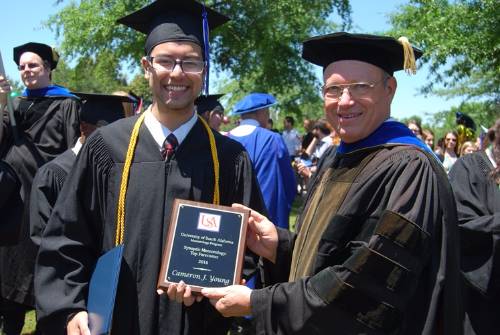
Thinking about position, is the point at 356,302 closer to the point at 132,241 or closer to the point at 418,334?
the point at 418,334

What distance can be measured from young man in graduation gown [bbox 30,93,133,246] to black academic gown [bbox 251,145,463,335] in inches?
81.6

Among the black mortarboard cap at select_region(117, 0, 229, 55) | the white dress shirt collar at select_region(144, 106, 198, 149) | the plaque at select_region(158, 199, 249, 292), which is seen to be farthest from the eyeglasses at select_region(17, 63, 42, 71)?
the plaque at select_region(158, 199, 249, 292)

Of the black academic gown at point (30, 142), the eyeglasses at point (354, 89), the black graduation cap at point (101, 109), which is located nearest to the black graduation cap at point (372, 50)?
the eyeglasses at point (354, 89)

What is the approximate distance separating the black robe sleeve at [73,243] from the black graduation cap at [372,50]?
1.13m

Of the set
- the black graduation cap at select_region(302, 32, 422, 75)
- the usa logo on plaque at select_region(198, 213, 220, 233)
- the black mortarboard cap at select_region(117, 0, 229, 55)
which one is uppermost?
the black mortarboard cap at select_region(117, 0, 229, 55)

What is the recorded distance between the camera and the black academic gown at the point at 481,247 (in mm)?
3863

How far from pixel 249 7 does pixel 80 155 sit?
1179cm

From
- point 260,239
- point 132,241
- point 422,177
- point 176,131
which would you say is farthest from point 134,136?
point 422,177

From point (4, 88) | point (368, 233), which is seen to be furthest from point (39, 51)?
point (368, 233)

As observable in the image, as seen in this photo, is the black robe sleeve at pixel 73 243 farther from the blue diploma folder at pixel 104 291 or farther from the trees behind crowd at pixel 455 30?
the trees behind crowd at pixel 455 30

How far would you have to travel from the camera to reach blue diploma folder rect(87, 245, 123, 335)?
7.85 ft

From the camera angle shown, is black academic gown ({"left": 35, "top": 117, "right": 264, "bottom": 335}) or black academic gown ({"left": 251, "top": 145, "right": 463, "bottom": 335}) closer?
black academic gown ({"left": 251, "top": 145, "right": 463, "bottom": 335})

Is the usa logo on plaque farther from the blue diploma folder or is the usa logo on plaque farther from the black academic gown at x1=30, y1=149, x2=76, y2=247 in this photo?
the black academic gown at x1=30, y1=149, x2=76, y2=247

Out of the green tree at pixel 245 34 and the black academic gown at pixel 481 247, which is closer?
the black academic gown at pixel 481 247
